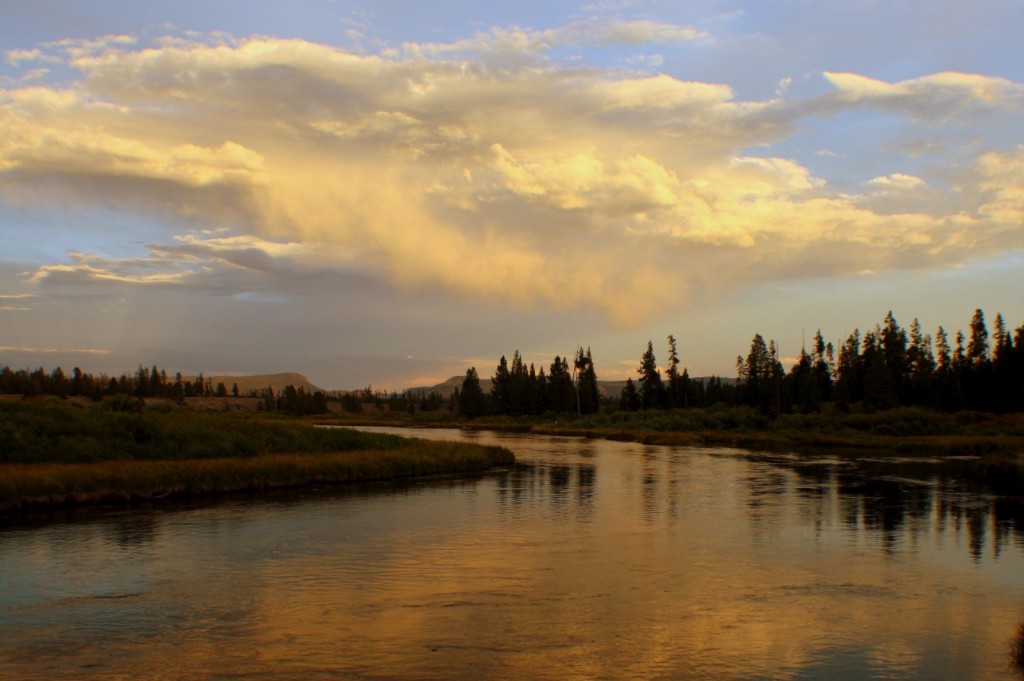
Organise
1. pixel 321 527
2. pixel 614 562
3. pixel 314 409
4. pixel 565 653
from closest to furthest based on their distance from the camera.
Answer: pixel 565 653, pixel 614 562, pixel 321 527, pixel 314 409

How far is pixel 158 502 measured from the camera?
3189 centimetres

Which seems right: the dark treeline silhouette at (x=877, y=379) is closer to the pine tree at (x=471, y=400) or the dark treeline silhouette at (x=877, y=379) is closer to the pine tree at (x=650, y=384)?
the pine tree at (x=650, y=384)

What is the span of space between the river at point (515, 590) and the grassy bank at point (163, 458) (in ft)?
7.99

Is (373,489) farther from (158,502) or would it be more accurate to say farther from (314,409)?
(314,409)

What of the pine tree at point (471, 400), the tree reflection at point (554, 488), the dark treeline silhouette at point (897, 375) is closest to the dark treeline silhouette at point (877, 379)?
the dark treeline silhouette at point (897, 375)

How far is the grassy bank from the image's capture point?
30438mm

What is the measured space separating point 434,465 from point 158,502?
18.8 m

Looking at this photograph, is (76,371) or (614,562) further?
(76,371)

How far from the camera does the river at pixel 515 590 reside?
13508mm

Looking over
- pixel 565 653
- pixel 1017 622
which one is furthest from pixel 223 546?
pixel 1017 622

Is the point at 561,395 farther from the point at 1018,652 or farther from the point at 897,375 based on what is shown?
the point at 1018,652

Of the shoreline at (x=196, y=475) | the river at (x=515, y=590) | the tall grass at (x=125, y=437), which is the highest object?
the tall grass at (x=125, y=437)

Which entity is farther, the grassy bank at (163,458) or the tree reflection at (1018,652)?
the grassy bank at (163,458)

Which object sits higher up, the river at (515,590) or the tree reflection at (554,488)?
the river at (515,590)
